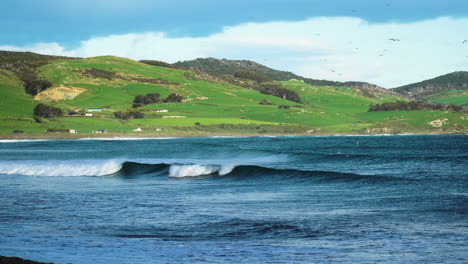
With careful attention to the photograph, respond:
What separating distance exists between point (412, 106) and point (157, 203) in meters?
187

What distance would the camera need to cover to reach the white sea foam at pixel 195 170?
46281mm

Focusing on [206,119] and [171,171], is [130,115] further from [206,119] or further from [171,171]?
[171,171]

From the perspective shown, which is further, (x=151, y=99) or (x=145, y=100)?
(x=151, y=99)

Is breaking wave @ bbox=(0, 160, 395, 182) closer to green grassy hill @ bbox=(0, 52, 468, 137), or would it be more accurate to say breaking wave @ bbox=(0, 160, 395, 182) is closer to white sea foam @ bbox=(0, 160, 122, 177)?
white sea foam @ bbox=(0, 160, 122, 177)

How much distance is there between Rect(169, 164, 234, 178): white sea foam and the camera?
46.3 metres

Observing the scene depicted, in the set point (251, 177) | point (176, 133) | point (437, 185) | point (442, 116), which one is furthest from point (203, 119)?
point (437, 185)

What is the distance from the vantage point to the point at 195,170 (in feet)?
155

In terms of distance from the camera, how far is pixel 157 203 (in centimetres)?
2719

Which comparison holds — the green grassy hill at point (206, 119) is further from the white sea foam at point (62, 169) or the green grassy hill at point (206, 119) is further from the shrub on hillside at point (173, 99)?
the white sea foam at point (62, 169)

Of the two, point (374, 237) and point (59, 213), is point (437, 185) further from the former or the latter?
point (59, 213)

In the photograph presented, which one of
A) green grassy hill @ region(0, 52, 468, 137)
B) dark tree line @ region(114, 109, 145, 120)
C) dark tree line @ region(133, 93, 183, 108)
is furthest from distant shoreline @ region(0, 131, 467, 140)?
dark tree line @ region(133, 93, 183, 108)

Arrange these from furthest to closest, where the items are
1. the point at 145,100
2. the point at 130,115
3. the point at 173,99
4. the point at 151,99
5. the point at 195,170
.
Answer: the point at 151,99 → the point at 173,99 → the point at 145,100 → the point at 130,115 → the point at 195,170

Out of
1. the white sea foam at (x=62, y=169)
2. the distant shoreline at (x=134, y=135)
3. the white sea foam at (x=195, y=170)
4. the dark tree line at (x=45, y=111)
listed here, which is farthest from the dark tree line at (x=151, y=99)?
the white sea foam at (x=195, y=170)

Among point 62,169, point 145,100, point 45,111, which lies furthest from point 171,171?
point 145,100
